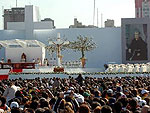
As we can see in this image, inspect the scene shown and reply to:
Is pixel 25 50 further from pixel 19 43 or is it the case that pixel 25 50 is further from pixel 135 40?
pixel 135 40

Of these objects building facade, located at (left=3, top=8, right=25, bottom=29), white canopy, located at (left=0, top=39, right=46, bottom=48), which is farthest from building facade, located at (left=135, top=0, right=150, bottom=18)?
white canopy, located at (left=0, top=39, right=46, bottom=48)

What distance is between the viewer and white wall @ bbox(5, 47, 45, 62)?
1808 inches

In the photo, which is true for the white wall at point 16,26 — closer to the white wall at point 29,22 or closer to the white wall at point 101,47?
the white wall at point 29,22

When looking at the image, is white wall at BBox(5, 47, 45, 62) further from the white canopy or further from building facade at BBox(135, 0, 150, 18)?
building facade at BBox(135, 0, 150, 18)

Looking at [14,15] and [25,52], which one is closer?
[25,52]

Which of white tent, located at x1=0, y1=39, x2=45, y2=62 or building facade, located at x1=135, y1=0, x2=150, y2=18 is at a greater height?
building facade, located at x1=135, y1=0, x2=150, y2=18

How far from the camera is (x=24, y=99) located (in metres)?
12.0

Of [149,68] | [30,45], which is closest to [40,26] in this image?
[30,45]

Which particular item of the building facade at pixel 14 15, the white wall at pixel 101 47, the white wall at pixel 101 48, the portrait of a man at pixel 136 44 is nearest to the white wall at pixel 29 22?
the white wall at pixel 101 47

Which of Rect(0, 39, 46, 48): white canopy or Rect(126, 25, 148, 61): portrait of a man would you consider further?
Rect(126, 25, 148, 61): portrait of a man

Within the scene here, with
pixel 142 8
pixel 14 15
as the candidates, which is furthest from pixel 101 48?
pixel 142 8

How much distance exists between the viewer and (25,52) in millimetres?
46344

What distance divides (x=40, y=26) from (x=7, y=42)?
11.6 meters

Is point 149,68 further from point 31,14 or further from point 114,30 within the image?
point 31,14
